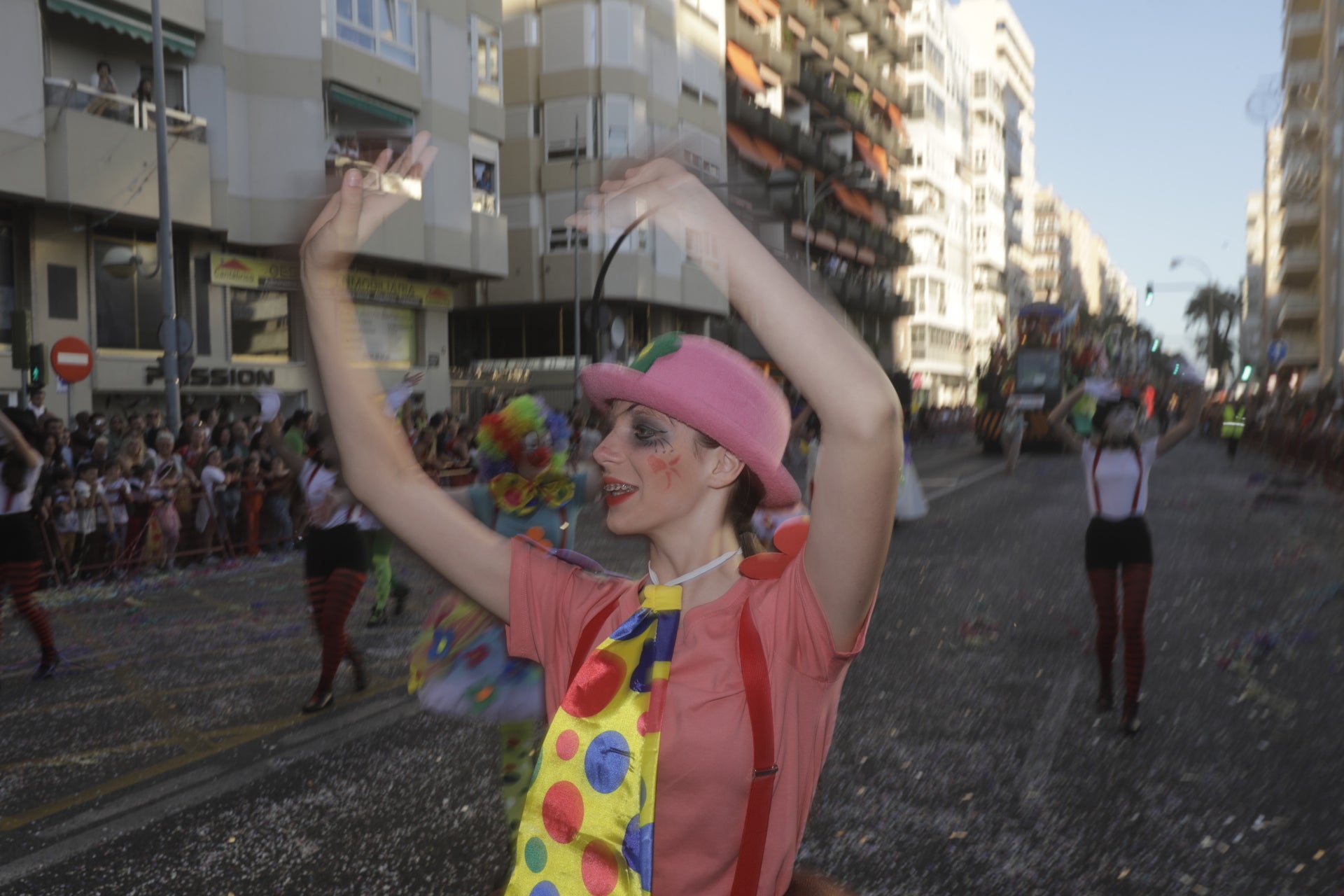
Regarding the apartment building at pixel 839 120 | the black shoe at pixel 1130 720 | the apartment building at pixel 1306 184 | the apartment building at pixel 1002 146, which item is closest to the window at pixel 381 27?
the apartment building at pixel 839 120

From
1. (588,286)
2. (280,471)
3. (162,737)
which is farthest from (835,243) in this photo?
(162,737)

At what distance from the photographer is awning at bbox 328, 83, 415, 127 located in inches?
953

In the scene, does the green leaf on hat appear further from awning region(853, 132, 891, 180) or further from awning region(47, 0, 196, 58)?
awning region(853, 132, 891, 180)

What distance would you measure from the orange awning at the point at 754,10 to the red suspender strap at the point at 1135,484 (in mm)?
40835

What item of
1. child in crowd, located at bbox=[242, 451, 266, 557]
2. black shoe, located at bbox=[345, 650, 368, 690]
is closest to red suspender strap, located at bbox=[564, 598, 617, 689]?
black shoe, located at bbox=[345, 650, 368, 690]

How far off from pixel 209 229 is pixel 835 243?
123 ft

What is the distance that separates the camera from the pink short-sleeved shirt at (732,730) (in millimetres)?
1770

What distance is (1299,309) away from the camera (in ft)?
213

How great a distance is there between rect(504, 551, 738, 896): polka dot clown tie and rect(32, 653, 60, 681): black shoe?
23.3 feet

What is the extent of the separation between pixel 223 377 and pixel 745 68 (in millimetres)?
28249

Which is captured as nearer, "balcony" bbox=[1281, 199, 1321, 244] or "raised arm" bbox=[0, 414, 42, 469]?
"raised arm" bbox=[0, 414, 42, 469]

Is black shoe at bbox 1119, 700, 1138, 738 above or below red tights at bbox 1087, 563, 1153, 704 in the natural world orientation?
below

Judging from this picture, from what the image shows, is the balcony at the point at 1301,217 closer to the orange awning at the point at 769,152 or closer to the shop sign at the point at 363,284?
the orange awning at the point at 769,152

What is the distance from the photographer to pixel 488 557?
6.81 feet
